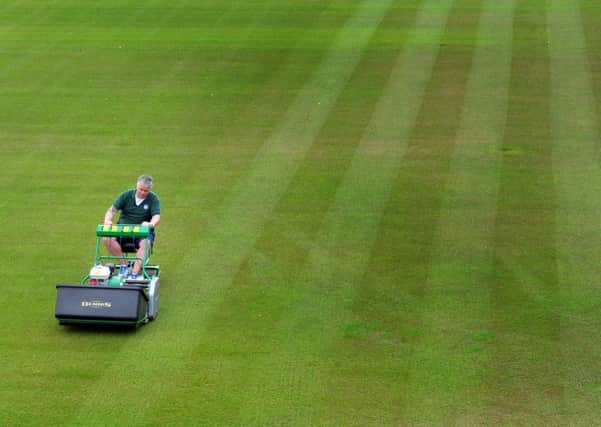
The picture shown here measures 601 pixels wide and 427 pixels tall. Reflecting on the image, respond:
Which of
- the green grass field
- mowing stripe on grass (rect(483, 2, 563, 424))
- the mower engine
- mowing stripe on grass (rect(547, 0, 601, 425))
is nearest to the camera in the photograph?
mowing stripe on grass (rect(483, 2, 563, 424))

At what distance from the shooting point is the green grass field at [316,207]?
1157 centimetres

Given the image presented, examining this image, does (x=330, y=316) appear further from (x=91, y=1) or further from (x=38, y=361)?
(x=91, y=1)

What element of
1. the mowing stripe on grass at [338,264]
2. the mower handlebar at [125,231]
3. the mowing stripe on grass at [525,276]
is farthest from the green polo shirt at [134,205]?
the mowing stripe on grass at [525,276]

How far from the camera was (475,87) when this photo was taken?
2456 cm

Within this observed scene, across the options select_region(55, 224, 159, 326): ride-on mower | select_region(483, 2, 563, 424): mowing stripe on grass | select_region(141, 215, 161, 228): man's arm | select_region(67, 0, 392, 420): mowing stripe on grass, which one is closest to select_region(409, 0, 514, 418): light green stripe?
select_region(483, 2, 563, 424): mowing stripe on grass

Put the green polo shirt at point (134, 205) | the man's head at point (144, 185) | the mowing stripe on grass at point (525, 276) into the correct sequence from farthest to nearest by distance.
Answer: the green polo shirt at point (134, 205) → the man's head at point (144, 185) → the mowing stripe on grass at point (525, 276)

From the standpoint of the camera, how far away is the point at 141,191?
14.4 m

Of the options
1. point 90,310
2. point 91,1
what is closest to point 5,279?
point 90,310

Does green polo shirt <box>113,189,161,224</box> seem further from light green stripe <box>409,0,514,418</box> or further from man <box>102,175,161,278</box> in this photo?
light green stripe <box>409,0,514,418</box>

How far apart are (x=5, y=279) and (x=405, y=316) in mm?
5373

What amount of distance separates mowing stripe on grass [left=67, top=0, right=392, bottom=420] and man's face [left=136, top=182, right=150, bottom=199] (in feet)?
4.29

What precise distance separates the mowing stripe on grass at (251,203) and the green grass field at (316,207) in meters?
0.05

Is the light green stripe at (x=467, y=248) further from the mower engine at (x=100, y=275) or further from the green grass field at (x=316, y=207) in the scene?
the mower engine at (x=100, y=275)

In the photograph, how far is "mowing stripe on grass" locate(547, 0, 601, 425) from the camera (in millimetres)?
12055
